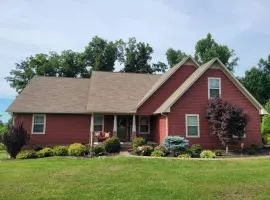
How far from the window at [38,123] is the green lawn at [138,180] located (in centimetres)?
963

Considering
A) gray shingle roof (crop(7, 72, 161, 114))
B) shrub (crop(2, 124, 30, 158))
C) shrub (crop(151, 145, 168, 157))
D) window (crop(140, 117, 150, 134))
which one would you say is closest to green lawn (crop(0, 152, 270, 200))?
shrub (crop(151, 145, 168, 157))

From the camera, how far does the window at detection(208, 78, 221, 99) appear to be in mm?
23984

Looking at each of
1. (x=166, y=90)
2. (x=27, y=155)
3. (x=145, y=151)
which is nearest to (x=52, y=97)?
(x=27, y=155)

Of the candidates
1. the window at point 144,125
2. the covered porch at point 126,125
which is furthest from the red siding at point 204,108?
the window at point 144,125

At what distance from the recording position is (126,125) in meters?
28.5

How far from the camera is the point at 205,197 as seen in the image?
9844 mm

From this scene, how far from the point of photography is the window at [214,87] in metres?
24.0

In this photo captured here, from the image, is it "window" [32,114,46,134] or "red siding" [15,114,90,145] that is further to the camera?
"window" [32,114,46,134]

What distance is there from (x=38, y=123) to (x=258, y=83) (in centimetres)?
4088

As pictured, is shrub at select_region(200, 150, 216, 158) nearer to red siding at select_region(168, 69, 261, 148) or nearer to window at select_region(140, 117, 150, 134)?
red siding at select_region(168, 69, 261, 148)

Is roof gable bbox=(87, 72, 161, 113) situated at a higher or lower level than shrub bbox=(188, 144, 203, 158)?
higher

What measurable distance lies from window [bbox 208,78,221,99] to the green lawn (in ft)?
25.0

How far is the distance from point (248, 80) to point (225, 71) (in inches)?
1337

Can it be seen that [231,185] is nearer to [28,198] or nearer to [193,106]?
[28,198]
